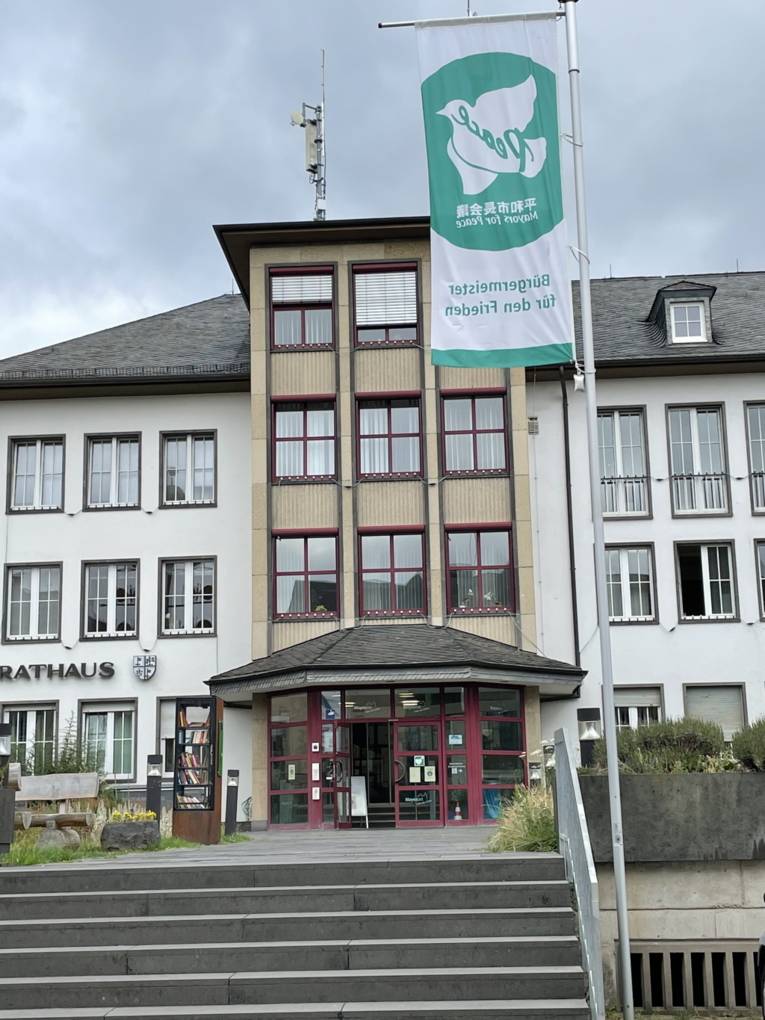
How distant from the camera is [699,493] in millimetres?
30844

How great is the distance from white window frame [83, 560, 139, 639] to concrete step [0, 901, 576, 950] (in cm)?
1949

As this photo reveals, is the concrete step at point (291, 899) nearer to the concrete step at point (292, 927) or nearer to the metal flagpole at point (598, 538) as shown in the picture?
the concrete step at point (292, 927)

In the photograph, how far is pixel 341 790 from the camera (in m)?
27.3

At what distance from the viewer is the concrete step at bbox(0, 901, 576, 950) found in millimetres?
11164

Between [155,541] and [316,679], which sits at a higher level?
[155,541]

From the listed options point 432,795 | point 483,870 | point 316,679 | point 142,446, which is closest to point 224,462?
point 142,446

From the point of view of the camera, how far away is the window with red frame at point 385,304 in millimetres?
30453

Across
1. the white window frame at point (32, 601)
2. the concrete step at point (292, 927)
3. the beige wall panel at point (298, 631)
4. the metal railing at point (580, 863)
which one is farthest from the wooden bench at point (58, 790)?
the metal railing at point (580, 863)

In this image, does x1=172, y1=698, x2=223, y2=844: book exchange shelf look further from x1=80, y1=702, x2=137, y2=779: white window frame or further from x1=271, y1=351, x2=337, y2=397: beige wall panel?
x1=271, y1=351, x2=337, y2=397: beige wall panel

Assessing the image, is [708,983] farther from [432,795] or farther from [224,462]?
[224,462]

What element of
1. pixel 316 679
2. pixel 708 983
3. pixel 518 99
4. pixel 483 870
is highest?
pixel 518 99

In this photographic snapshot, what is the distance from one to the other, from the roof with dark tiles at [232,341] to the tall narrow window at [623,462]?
1.45 meters

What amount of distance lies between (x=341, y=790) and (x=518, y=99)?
55.4 feet

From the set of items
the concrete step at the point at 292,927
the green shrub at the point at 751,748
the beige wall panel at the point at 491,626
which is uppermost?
the beige wall panel at the point at 491,626
